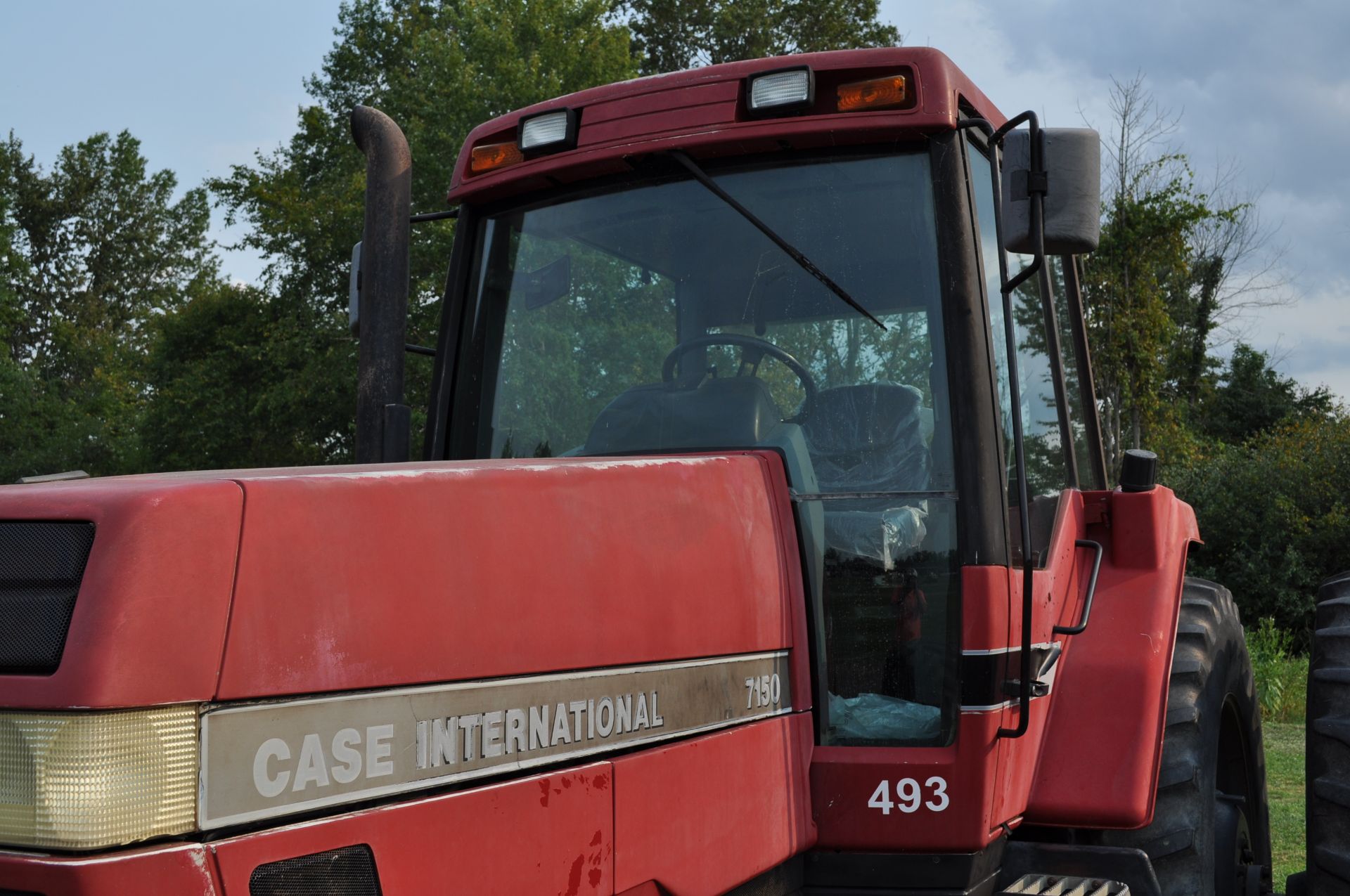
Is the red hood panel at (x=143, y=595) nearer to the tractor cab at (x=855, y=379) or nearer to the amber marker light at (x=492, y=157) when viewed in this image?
the tractor cab at (x=855, y=379)

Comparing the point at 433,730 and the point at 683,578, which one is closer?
the point at 433,730

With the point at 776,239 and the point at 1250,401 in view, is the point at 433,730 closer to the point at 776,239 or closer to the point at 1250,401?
the point at 776,239

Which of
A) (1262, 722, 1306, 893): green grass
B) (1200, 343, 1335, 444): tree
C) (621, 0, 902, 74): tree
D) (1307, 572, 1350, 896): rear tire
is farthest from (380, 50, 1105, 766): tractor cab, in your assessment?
(1200, 343, 1335, 444): tree

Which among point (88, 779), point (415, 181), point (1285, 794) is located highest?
point (415, 181)

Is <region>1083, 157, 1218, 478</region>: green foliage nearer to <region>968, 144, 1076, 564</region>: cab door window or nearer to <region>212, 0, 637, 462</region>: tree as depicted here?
<region>212, 0, 637, 462</region>: tree

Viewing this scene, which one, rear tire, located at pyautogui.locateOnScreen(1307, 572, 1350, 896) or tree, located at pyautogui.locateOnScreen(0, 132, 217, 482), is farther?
tree, located at pyautogui.locateOnScreen(0, 132, 217, 482)

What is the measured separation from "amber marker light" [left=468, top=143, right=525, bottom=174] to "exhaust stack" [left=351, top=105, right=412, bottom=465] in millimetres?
176

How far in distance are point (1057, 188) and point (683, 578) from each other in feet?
4.09

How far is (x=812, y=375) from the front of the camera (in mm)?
2969

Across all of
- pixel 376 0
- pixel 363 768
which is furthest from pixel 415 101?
pixel 363 768

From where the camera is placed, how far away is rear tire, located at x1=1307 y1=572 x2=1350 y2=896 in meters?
3.63

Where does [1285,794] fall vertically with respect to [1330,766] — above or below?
below

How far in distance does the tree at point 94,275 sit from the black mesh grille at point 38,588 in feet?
125

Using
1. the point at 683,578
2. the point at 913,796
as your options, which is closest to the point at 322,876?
the point at 683,578
